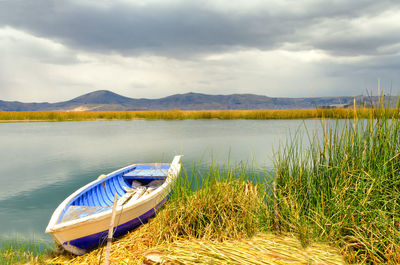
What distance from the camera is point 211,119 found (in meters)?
58.4

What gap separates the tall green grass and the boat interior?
411cm

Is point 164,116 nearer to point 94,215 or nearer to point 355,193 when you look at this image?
point 94,215

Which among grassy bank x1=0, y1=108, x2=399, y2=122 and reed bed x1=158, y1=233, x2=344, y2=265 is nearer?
reed bed x1=158, y1=233, x2=344, y2=265

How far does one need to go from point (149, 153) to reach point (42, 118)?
4396 centimetres

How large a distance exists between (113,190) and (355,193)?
Answer: 22.2 ft

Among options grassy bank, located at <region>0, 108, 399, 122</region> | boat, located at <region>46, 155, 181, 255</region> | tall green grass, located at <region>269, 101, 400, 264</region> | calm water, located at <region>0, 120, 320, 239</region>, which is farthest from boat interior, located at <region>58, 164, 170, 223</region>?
grassy bank, located at <region>0, 108, 399, 122</region>

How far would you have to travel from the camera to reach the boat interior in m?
5.18

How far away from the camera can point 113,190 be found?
7750mm

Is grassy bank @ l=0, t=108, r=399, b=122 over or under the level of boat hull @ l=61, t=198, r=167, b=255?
over

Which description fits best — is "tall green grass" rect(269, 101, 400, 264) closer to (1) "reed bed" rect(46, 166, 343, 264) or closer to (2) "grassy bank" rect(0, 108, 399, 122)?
(1) "reed bed" rect(46, 166, 343, 264)

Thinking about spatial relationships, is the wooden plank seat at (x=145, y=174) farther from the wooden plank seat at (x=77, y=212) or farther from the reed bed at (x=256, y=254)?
the reed bed at (x=256, y=254)

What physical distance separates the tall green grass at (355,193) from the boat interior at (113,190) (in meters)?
4.11

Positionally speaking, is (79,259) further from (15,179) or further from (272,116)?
(272,116)

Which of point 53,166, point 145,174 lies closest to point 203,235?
point 145,174
